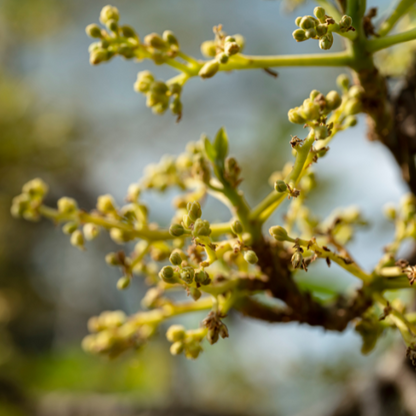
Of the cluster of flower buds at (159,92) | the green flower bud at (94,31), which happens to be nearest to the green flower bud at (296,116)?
the cluster of flower buds at (159,92)

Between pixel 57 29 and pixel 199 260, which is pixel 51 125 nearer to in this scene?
pixel 57 29

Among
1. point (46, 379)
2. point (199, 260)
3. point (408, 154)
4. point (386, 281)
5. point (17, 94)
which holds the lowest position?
point (46, 379)

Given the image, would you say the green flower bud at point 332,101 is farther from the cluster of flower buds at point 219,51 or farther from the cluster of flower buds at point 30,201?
the cluster of flower buds at point 30,201

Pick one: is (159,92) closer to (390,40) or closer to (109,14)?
(109,14)

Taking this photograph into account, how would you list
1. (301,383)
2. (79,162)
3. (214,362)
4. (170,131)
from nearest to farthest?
(301,383) → (214,362) → (79,162) → (170,131)

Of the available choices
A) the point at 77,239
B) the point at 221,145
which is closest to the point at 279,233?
the point at 221,145

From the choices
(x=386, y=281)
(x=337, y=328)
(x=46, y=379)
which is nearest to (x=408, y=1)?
(x=386, y=281)
